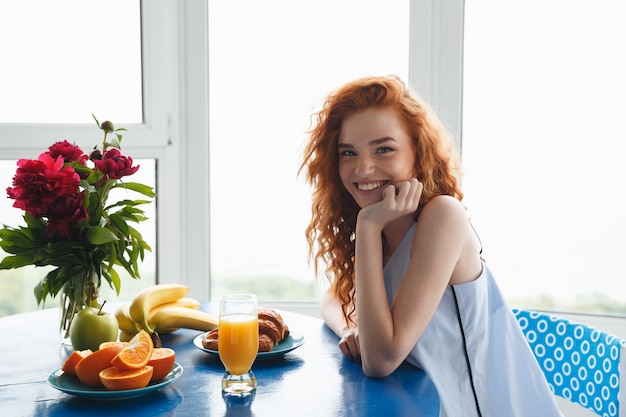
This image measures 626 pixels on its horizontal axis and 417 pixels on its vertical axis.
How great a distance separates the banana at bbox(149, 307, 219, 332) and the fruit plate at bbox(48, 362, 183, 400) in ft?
0.96

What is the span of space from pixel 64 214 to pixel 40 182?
0.28 ft

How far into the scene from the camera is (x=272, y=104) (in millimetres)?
2762

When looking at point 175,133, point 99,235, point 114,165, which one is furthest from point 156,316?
point 175,133

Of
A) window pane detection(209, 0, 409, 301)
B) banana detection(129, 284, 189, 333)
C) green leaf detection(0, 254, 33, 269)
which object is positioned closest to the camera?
green leaf detection(0, 254, 33, 269)

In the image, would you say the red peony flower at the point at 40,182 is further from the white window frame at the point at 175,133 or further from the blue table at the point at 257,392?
the white window frame at the point at 175,133

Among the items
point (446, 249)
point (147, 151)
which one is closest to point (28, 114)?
point (147, 151)

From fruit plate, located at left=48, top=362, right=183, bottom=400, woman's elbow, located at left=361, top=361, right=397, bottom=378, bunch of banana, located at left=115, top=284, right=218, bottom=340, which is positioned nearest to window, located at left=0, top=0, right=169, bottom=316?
bunch of banana, located at left=115, top=284, right=218, bottom=340

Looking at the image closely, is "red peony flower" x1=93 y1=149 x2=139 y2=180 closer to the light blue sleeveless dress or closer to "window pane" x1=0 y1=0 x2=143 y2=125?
the light blue sleeveless dress

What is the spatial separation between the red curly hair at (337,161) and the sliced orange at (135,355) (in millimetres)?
609

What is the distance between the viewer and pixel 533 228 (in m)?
2.68

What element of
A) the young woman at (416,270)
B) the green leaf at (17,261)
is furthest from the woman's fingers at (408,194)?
the green leaf at (17,261)

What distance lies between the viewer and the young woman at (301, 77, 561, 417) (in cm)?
145

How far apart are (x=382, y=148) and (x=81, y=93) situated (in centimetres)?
145

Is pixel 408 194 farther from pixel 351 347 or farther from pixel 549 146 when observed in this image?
pixel 549 146
